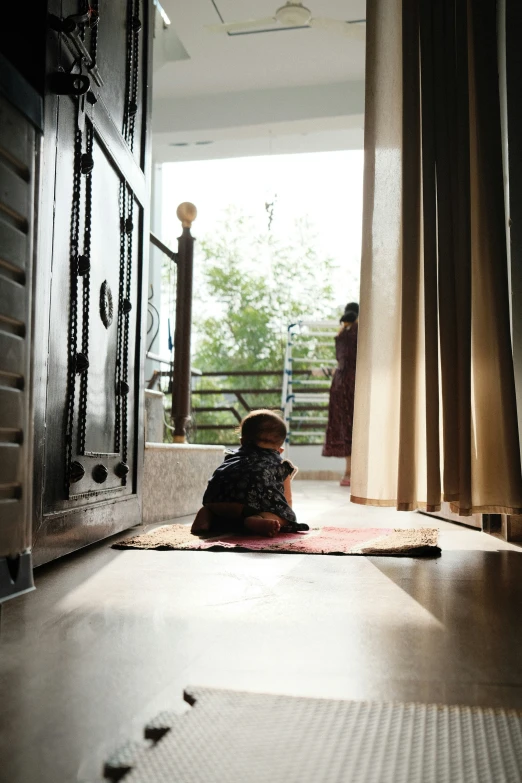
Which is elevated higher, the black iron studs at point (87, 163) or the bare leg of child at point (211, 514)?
the black iron studs at point (87, 163)

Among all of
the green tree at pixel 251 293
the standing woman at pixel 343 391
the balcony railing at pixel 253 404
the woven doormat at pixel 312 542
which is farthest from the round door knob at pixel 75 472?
the green tree at pixel 251 293

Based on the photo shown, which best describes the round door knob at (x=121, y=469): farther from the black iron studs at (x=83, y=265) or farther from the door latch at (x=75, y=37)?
the door latch at (x=75, y=37)

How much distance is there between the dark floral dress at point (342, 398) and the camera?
5797mm

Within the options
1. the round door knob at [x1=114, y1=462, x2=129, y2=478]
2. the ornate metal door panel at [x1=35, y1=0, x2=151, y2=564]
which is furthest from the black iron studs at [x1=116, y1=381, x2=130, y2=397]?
the round door knob at [x1=114, y1=462, x2=129, y2=478]

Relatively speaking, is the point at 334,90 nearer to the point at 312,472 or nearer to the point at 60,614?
the point at 312,472

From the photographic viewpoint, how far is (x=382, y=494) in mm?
2146

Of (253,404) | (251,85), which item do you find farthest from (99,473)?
(253,404)

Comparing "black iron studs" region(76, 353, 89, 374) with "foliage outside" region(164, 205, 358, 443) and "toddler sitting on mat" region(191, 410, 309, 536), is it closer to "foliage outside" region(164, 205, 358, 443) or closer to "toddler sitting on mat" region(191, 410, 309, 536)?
"toddler sitting on mat" region(191, 410, 309, 536)

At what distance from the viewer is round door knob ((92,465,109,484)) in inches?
75.7

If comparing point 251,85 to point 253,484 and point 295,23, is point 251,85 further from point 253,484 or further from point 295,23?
point 253,484

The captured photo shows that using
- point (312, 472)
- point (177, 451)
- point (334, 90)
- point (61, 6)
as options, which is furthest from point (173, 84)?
point (61, 6)

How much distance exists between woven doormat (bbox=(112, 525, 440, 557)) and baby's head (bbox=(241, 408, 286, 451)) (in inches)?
14.5

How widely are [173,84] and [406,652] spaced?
6.13 meters

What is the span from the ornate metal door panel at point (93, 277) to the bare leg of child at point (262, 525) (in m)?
0.41
